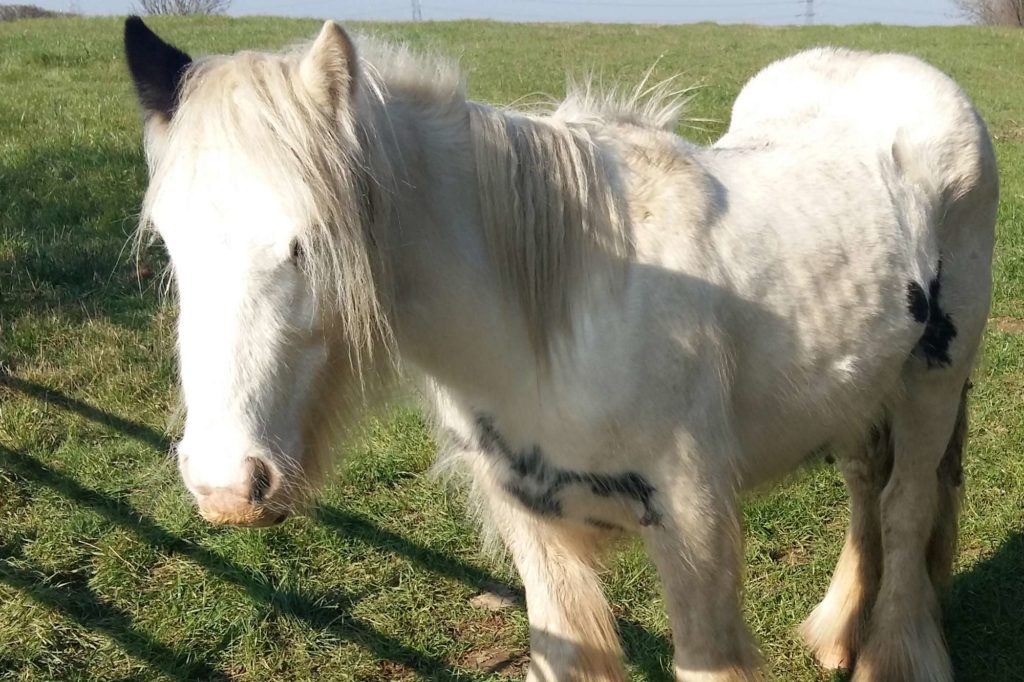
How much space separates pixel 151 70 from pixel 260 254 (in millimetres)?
555

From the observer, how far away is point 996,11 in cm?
3738

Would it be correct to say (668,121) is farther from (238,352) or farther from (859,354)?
(238,352)

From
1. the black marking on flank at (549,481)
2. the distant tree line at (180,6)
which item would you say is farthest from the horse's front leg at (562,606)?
the distant tree line at (180,6)

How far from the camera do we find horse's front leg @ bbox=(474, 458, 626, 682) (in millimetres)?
2529

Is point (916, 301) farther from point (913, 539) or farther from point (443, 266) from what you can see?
point (443, 266)

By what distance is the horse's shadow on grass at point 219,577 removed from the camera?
3029mm

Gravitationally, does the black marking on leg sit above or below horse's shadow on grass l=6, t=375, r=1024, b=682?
above

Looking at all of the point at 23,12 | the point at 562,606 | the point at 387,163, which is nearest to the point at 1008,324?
the point at 562,606

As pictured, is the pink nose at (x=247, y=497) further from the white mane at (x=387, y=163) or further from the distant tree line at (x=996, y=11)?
the distant tree line at (x=996, y=11)

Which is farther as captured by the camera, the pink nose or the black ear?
the black ear

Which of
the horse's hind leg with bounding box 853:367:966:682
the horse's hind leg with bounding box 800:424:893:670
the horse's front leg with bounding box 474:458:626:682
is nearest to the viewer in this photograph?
the horse's front leg with bounding box 474:458:626:682

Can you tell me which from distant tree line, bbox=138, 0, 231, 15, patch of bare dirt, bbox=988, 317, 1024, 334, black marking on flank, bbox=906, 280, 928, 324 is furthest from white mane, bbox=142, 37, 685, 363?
distant tree line, bbox=138, 0, 231, 15

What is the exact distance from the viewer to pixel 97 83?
34.2ft

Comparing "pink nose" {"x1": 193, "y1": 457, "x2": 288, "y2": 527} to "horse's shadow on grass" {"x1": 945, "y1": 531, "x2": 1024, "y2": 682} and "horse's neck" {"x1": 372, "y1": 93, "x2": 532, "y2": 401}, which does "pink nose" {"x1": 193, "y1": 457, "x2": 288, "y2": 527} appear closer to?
"horse's neck" {"x1": 372, "y1": 93, "x2": 532, "y2": 401}
